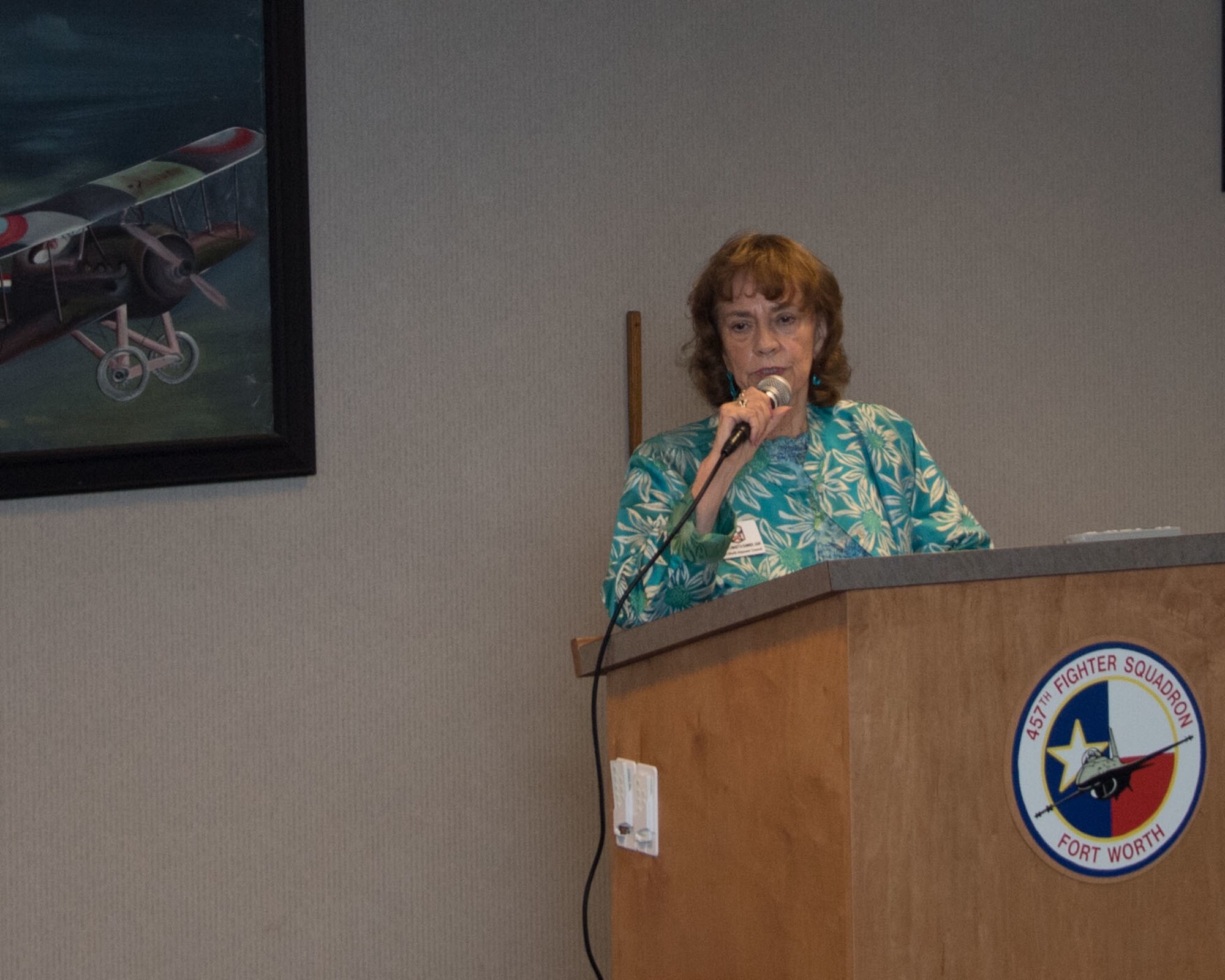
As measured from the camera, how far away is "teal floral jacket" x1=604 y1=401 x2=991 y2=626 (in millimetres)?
1890

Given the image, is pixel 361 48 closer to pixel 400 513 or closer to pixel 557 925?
pixel 400 513

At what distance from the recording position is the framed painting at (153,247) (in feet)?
7.43

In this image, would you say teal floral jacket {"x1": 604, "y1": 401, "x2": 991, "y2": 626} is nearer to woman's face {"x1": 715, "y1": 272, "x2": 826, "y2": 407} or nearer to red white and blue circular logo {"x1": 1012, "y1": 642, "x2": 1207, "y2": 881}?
woman's face {"x1": 715, "y1": 272, "x2": 826, "y2": 407}

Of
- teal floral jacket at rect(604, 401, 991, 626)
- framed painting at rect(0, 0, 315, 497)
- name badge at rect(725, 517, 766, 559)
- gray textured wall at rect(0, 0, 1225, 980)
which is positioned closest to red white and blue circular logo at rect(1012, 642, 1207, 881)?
teal floral jacket at rect(604, 401, 991, 626)

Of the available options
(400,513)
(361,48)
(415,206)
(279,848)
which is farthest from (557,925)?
(361,48)

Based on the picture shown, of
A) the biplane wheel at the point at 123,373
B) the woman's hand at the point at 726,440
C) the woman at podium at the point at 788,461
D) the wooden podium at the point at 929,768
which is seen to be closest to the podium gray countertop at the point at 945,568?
the wooden podium at the point at 929,768

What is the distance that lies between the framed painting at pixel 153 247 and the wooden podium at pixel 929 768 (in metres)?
1.19

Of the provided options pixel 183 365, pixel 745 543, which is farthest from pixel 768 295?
pixel 183 365

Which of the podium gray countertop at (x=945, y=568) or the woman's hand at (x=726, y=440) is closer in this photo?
the podium gray countertop at (x=945, y=568)

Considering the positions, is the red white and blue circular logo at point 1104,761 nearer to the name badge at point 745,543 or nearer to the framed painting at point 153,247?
the name badge at point 745,543

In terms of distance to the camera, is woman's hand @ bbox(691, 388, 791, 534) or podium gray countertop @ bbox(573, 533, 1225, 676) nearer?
podium gray countertop @ bbox(573, 533, 1225, 676)

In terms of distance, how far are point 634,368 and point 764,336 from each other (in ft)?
2.06

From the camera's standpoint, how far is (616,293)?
2756mm

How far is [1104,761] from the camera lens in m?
1.45
